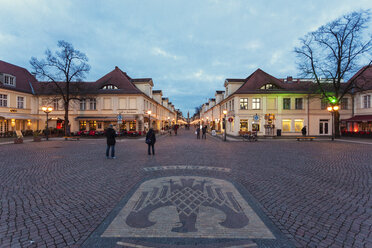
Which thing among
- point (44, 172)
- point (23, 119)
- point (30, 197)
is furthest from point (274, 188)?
point (23, 119)

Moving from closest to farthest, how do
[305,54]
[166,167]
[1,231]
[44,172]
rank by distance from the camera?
1. [1,231]
2. [44,172]
3. [166,167]
4. [305,54]

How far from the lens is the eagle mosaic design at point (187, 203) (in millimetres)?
3180

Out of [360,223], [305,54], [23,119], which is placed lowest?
[360,223]

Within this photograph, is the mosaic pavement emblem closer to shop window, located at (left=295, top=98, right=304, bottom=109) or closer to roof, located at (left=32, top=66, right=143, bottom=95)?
roof, located at (left=32, top=66, right=143, bottom=95)

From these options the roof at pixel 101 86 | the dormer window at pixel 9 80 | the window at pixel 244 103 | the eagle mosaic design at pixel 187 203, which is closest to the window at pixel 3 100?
the dormer window at pixel 9 80

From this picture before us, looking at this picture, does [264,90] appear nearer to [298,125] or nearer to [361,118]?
[298,125]

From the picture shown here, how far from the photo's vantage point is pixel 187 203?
3979 mm

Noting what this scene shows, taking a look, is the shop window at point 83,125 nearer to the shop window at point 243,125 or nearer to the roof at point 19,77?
the roof at point 19,77

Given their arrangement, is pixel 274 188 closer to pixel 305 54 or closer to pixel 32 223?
pixel 32 223

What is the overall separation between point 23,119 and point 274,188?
38811mm

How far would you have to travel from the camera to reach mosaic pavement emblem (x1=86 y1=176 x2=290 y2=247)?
2808 millimetres

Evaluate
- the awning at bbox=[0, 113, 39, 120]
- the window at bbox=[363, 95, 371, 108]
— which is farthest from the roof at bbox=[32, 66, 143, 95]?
the window at bbox=[363, 95, 371, 108]

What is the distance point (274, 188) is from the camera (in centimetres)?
504

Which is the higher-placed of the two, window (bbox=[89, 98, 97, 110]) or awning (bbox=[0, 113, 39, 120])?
window (bbox=[89, 98, 97, 110])
